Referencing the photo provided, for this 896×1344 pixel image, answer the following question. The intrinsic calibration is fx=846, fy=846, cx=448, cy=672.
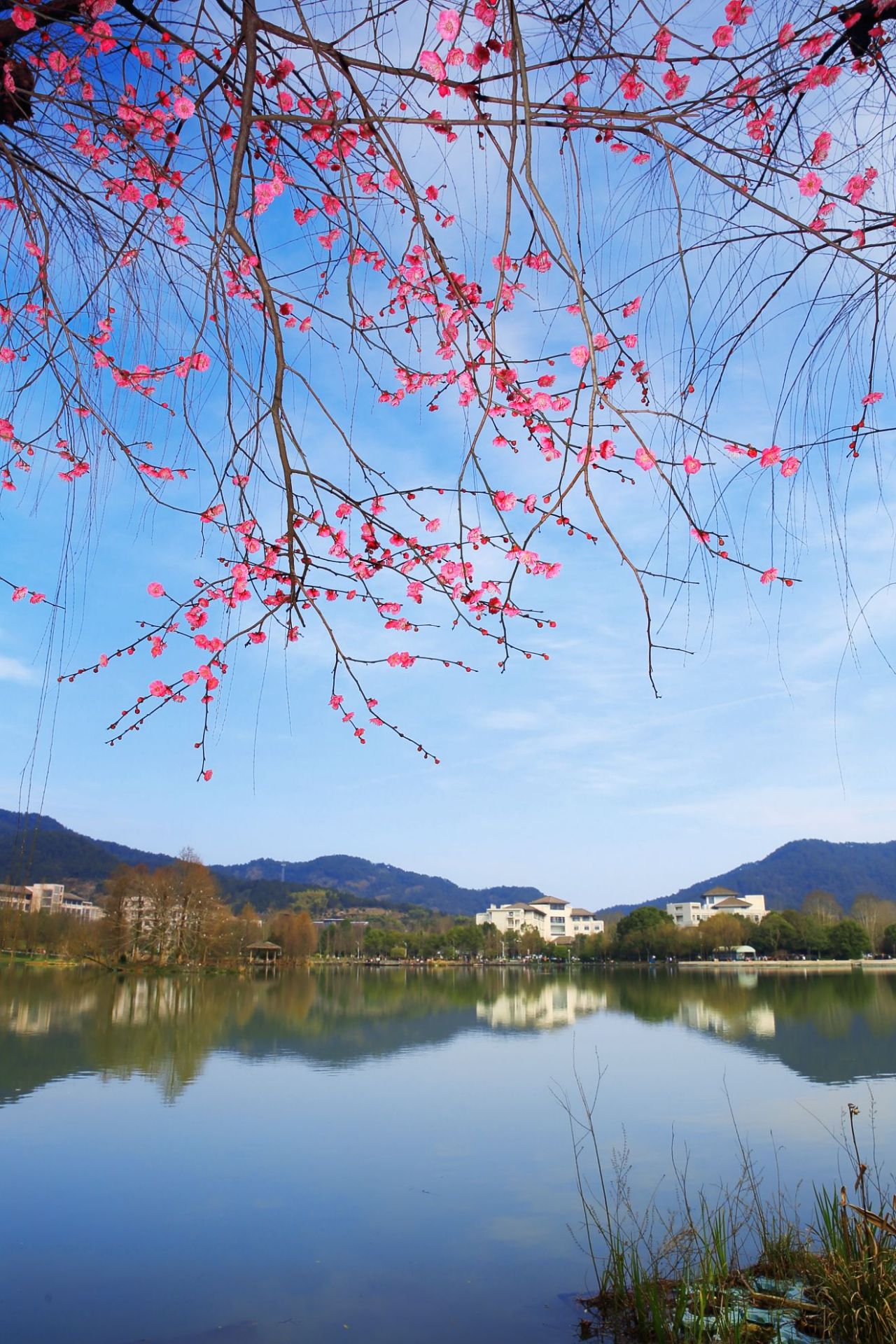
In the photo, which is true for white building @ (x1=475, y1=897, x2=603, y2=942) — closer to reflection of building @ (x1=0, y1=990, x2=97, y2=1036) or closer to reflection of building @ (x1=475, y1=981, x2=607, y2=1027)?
reflection of building @ (x1=475, y1=981, x2=607, y2=1027)

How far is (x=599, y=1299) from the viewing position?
4.41 meters

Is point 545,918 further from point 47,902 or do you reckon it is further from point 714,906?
point 47,902

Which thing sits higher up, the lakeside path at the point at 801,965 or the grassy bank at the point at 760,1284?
the grassy bank at the point at 760,1284

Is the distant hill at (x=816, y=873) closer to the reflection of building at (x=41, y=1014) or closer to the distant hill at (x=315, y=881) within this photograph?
the distant hill at (x=315, y=881)

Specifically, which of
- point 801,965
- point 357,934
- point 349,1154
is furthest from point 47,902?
point 801,965

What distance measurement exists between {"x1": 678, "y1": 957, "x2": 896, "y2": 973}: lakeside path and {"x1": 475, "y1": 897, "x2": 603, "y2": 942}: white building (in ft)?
92.5

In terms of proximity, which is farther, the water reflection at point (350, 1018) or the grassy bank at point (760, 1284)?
the water reflection at point (350, 1018)

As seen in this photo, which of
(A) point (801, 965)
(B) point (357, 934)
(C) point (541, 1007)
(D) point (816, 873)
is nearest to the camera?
(C) point (541, 1007)

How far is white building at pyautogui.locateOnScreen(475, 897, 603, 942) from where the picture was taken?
80250 millimetres

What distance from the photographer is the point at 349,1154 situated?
7.55 meters

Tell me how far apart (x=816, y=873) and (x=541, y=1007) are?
375 feet

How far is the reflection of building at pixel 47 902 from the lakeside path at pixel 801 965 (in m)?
33.9

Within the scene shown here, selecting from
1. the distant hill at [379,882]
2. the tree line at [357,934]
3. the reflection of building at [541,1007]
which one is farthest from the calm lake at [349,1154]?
the distant hill at [379,882]

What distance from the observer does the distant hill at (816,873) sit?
114188 millimetres
